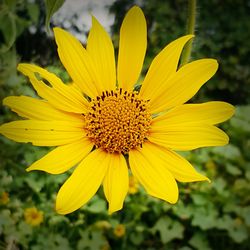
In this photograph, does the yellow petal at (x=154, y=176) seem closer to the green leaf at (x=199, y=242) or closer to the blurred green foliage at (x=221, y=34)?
the green leaf at (x=199, y=242)

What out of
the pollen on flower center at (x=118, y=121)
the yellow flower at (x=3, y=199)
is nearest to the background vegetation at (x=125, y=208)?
the yellow flower at (x=3, y=199)

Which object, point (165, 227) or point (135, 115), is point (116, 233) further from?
point (135, 115)

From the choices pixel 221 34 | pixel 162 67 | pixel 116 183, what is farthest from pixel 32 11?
pixel 116 183

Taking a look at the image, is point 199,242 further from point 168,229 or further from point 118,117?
point 118,117

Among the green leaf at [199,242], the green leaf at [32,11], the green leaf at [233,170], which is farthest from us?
the green leaf at [32,11]

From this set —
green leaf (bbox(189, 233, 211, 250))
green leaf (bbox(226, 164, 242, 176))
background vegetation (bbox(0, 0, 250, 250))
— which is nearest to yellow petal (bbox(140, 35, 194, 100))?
background vegetation (bbox(0, 0, 250, 250))
